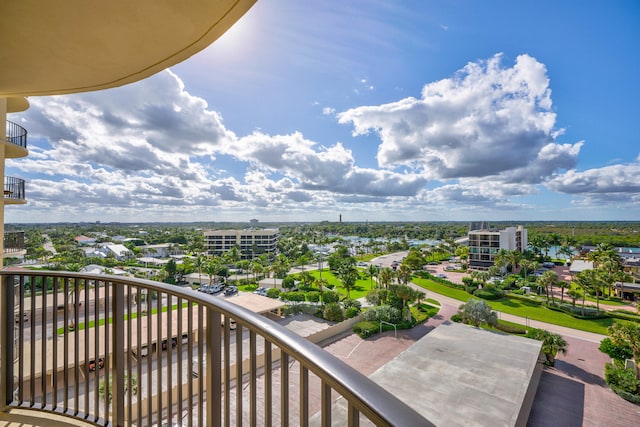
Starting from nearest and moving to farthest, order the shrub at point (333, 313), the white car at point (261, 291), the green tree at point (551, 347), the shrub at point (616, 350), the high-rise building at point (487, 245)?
the shrub at point (616, 350) < the green tree at point (551, 347) < the shrub at point (333, 313) < the white car at point (261, 291) < the high-rise building at point (487, 245)

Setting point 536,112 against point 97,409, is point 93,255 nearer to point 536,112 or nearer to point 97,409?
point 97,409

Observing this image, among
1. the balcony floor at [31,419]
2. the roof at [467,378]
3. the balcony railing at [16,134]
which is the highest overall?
the balcony railing at [16,134]

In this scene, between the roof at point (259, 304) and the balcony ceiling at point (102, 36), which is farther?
the roof at point (259, 304)

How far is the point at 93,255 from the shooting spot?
31.0 metres

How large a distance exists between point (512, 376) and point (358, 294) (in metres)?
13.5

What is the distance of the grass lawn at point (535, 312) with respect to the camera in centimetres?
1762

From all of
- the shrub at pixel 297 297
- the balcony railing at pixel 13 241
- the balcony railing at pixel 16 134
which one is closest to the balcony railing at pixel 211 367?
the balcony railing at pixel 16 134

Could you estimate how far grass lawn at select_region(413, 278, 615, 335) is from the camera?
1762 cm

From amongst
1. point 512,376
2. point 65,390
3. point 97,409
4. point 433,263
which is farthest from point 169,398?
point 433,263

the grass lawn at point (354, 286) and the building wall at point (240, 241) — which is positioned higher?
the building wall at point (240, 241)

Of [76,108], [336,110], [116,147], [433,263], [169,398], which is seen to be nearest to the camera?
[169,398]

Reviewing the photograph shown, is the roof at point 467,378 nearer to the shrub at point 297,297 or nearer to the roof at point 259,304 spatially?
the roof at point 259,304

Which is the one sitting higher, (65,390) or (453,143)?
(453,143)

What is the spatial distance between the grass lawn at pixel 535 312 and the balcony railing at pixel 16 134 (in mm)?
25059
